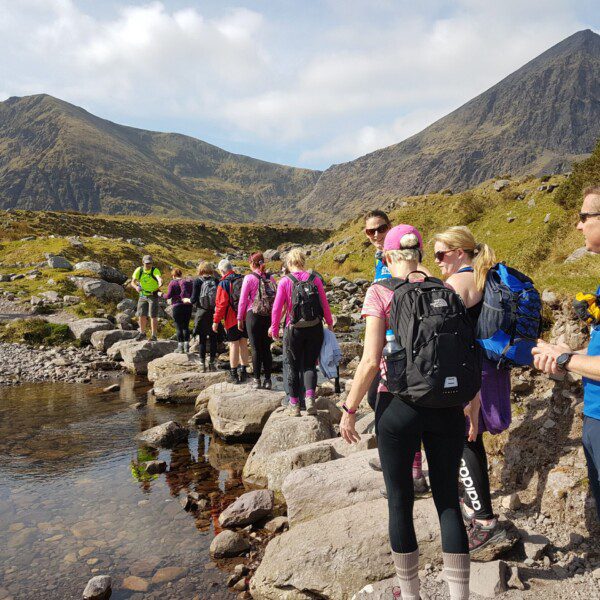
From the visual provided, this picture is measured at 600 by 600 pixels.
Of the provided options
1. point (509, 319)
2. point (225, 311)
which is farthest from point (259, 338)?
point (509, 319)

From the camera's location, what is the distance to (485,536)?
4172 mm

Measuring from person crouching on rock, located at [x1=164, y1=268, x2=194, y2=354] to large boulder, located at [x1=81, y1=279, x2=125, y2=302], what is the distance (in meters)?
9.86

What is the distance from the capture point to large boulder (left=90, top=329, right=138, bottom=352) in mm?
17236

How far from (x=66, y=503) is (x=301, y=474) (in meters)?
3.75

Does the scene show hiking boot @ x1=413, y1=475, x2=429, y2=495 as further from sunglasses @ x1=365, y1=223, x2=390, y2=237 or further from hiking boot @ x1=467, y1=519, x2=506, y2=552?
sunglasses @ x1=365, y1=223, x2=390, y2=237

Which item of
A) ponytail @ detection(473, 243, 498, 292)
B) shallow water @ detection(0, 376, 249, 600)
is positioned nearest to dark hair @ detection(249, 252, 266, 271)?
shallow water @ detection(0, 376, 249, 600)

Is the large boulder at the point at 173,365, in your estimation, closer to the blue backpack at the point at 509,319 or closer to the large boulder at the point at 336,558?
the large boulder at the point at 336,558

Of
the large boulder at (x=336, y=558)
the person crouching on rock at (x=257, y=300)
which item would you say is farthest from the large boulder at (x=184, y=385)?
the large boulder at (x=336, y=558)

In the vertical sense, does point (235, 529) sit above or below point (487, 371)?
below

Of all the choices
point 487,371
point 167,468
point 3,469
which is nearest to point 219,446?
point 167,468

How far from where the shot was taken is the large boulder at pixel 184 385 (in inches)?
473

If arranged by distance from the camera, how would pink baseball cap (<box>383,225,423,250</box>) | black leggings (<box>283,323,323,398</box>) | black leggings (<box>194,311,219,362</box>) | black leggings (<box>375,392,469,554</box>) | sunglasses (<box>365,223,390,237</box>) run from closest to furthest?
black leggings (<box>375,392,469,554</box>) < pink baseball cap (<box>383,225,423,250</box>) < sunglasses (<box>365,223,390,237</box>) < black leggings (<box>283,323,323,398</box>) < black leggings (<box>194,311,219,362</box>)

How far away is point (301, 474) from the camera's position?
560cm

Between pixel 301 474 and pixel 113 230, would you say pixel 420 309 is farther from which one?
pixel 113 230
